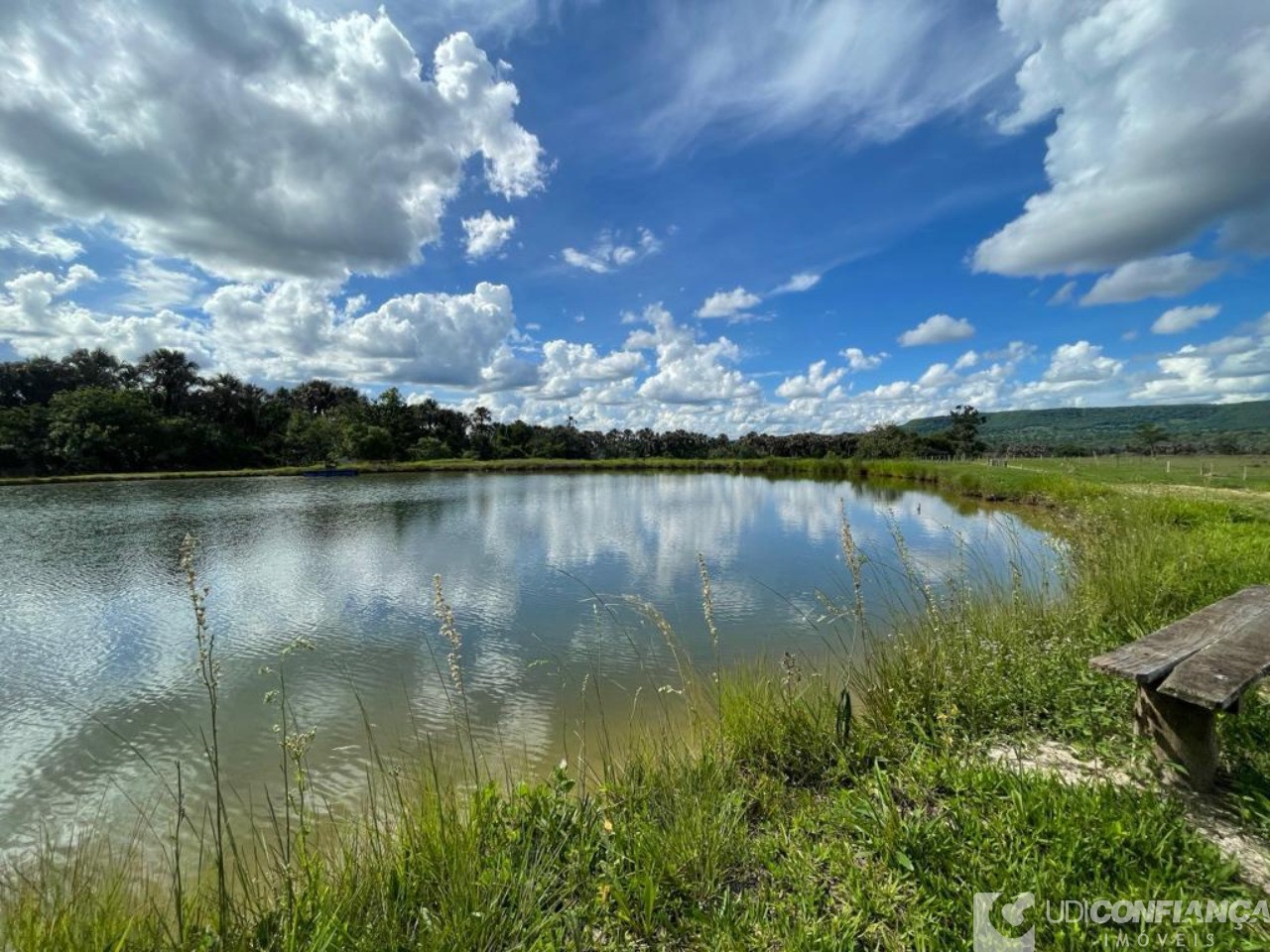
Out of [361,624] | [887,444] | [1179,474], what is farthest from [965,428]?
[361,624]

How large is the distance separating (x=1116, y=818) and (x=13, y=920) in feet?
15.8

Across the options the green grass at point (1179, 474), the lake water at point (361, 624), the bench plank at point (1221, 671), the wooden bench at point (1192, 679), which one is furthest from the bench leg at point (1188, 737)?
the green grass at point (1179, 474)

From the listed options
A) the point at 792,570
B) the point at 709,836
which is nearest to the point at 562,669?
the point at 709,836

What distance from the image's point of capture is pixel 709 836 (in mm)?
2668

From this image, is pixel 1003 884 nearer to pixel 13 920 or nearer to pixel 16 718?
pixel 13 920

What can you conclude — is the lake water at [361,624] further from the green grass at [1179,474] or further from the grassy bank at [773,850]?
the green grass at [1179,474]

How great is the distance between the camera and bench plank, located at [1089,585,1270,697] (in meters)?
2.82

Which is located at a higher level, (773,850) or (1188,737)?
(1188,737)

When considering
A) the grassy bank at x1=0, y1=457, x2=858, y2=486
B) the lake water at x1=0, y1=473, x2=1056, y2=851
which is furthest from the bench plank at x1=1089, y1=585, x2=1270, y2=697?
the grassy bank at x1=0, y1=457, x2=858, y2=486

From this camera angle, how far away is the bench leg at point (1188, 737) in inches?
110

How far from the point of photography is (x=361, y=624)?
30.2 ft

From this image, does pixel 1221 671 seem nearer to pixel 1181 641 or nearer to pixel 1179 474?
pixel 1181 641

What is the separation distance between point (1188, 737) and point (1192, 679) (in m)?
0.47

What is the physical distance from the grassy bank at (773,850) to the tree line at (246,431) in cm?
6966
